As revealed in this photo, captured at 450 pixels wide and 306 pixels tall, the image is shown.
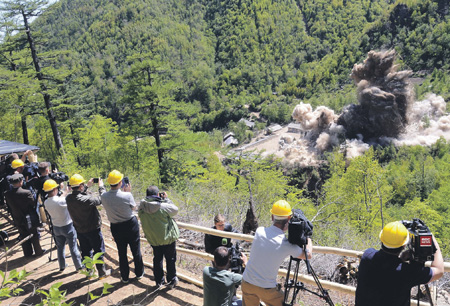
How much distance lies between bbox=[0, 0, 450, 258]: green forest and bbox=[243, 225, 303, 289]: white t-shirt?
508cm

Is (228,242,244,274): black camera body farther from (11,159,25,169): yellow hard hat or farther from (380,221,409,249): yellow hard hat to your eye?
(11,159,25,169): yellow hard hat

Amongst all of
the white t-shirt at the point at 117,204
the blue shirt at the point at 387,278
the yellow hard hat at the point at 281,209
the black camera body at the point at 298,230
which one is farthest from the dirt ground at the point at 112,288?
the yellow hard hat at the point at 281,209

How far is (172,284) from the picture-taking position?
484 cm

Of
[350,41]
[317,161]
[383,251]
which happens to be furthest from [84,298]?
[350,41]

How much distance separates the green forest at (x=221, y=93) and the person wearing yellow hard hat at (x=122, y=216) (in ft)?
10.8

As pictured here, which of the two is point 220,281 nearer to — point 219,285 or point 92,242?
point 219,285

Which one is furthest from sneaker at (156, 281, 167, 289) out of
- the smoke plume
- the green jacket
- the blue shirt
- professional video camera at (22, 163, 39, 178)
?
the smoke plume

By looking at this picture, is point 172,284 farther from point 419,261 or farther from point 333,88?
point 333,88

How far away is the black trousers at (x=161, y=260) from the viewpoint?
4.65 meters

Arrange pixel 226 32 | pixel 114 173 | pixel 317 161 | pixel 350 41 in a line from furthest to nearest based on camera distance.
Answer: pixel 226 32, pixel 350 41, pixel 317 161, pixel 114 173

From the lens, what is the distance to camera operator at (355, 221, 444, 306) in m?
2.45

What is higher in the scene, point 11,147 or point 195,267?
point 11,147

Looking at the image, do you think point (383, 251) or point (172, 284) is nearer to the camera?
point (383, 251)

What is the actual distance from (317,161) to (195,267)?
34137 millimetres
